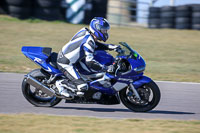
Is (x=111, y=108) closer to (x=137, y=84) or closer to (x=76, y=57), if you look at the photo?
(x=137, y=84)

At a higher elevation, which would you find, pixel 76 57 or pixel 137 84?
pixel 76 57

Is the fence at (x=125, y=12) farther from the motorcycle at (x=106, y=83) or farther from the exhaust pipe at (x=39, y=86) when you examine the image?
the exhaust pipe at (x=39, y=86)

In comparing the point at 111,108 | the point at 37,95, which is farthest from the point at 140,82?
the point at 37,95

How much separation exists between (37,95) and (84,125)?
5.30ft

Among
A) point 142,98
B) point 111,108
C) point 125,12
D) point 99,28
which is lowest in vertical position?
point 125,12

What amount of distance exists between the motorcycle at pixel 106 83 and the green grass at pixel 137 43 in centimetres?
358

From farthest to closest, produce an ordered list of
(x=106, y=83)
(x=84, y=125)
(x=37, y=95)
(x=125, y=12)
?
(x=125, y=12), (x=37, y=95), (x=106, y=83), (x=84, y=125)

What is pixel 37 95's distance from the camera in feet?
21.6

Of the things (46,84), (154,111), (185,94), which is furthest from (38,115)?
(185,94)

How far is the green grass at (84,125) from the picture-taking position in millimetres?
5020

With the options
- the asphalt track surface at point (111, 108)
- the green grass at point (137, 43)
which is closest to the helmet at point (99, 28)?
the asphalt track surface at point (111, 108)

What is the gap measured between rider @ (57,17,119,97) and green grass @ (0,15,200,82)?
3912mm

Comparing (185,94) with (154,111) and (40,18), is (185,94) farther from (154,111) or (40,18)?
(40,18)

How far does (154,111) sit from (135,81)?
852 millimetres
